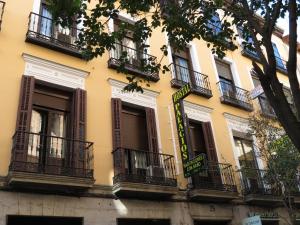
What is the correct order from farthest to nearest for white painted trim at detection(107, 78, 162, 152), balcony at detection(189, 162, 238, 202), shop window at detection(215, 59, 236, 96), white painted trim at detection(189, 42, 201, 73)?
shop window at detection(215, 59, 236, 96) → white painted trim at detection(189, 42, 201, 73) → white painted trim at detection(107, 78, 162, 152) → balcony at detection(189, 162, 238, 202)

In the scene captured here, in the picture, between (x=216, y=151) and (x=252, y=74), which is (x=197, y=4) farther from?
(x=252, y=74)

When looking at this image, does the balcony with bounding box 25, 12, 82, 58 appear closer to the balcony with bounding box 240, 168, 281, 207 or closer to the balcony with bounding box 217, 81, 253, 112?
the balcony with bounding box 217, 81, 253, 112

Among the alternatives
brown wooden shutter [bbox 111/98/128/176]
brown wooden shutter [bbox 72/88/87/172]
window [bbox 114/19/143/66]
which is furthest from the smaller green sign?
window [bbox 114/19/143/66]

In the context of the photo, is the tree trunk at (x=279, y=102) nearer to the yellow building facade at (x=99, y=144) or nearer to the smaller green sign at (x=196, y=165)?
the smaller green sign at (x=196, y=165)

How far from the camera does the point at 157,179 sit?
10.9 m

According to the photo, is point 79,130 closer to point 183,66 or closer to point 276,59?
point 183,66

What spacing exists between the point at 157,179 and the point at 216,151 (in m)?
3.33

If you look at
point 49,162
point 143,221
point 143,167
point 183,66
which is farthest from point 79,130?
point 183,66

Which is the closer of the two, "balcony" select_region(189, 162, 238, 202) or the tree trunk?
the tree trunk

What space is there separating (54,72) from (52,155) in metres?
2.51

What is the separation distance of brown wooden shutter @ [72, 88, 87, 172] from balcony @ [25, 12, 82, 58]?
1396 mm

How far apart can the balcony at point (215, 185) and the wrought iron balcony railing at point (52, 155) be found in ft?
11.3

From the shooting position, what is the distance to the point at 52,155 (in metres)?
9.88

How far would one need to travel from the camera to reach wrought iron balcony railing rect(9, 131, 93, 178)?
9.02 metres
